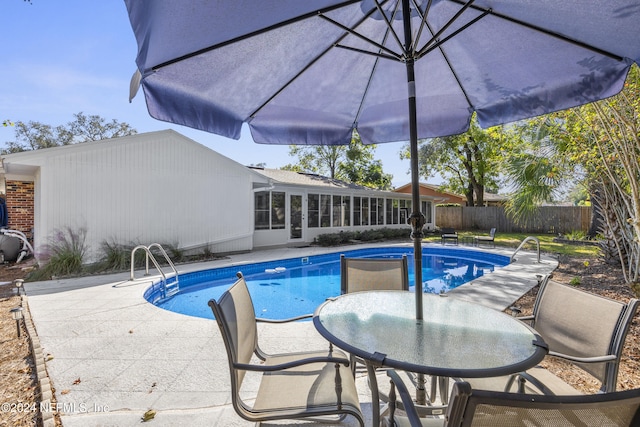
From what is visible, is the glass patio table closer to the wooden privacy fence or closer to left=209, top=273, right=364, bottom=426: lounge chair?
left=209, top=273, right=364, bottom=426: lounge chair

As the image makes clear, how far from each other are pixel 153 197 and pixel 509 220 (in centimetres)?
2173

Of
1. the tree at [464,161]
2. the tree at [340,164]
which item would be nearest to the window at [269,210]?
the tree at [464,161]

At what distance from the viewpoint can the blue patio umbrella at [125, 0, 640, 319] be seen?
1.87 metres

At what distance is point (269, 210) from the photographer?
12.7 meters

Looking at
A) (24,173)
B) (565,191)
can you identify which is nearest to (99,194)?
(24,173)

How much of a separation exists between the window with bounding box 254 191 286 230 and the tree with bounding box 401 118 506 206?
40.1ft

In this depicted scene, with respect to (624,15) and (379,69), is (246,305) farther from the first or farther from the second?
(624,15)

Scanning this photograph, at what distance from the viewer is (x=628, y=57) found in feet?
6.88

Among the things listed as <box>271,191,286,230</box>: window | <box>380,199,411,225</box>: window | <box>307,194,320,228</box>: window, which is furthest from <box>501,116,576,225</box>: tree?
<box>380,199,411,225</box>: window

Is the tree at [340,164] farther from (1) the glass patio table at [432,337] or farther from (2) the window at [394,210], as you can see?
(1) the glass patio table at [432,337]

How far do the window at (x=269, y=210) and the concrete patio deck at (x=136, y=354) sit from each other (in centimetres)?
657

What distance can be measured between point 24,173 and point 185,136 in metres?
4.38

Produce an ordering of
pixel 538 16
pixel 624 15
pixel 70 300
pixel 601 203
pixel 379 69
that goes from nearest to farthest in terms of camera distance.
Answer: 1. pixel 624 15
2. pixel 538 16
3. pixel 379 69
4. pixel 70 300
5. pixel 601 203

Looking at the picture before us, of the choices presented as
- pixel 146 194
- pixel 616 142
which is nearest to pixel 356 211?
pixel 146 194
